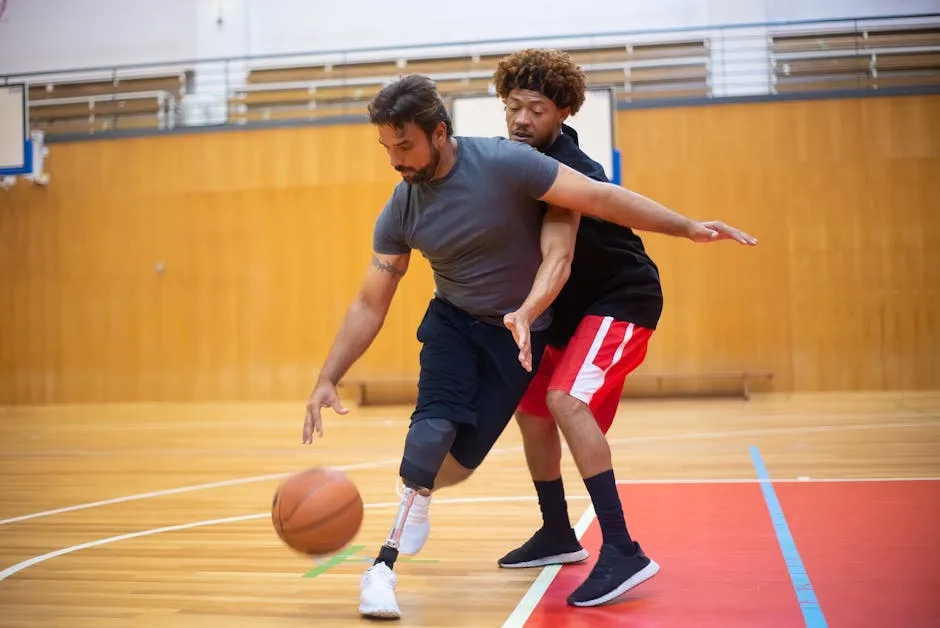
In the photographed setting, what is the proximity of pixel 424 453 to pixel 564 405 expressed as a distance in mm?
503

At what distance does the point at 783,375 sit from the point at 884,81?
153 inches

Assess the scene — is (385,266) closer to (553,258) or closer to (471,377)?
(471,377)

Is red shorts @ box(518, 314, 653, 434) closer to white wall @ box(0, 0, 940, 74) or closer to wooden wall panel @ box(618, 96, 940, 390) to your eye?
wooden wall panel @ box(618, 96, 940, 390)

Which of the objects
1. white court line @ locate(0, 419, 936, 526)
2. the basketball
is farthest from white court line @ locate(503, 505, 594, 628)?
white court line @ locate(0, 419, 936, 526)

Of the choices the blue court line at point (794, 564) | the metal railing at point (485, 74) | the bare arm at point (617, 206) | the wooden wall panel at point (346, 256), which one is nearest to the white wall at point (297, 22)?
the metal railing at point (485, 74)

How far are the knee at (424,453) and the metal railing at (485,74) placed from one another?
8834mm

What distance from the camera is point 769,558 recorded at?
3580 millimetres

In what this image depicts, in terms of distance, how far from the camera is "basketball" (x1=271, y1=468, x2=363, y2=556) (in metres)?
2.97

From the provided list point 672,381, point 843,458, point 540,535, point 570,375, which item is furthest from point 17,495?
point 672,381

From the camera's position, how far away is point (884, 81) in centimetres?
1206

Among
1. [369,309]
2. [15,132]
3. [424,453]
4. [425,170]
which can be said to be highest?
[15,132]

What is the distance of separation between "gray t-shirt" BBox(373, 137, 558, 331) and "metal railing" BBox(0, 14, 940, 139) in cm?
845

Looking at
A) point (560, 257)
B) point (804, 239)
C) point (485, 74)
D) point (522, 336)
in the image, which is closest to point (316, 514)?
point (522, 336)

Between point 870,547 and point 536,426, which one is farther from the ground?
point 536,426
